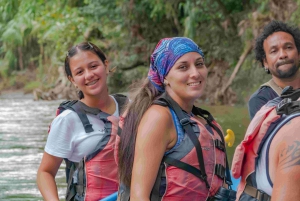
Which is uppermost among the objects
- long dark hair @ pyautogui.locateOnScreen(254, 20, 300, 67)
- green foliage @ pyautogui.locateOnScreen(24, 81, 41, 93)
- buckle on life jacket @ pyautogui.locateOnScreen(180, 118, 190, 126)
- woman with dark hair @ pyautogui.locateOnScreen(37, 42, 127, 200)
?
long dark hair @ pyautogui.locateOnScreen(254, 20, 300, 67)

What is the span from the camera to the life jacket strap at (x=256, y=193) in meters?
1.89

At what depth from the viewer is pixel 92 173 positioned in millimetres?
3234

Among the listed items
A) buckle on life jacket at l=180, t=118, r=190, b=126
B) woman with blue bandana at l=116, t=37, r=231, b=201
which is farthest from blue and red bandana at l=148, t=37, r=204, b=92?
buckle on life jacket at l=180, t=118, r=190, b=126

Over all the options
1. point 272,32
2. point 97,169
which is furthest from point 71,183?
point 272,32

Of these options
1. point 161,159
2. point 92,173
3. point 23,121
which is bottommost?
point 23,121

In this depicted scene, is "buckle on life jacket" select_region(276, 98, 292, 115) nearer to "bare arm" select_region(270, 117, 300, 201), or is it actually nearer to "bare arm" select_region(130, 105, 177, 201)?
"bare arm" select_region(270, 117, 300, 201)

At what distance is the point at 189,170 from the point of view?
2.38 meters

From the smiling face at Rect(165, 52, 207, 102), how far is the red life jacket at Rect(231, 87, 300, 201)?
53 centimetres

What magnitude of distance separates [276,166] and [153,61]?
0.92m

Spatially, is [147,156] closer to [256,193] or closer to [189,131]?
[189,131]

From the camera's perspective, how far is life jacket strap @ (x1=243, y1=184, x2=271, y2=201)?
1890 millimetres

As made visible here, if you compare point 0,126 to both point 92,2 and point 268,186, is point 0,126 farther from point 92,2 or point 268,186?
point 268,186

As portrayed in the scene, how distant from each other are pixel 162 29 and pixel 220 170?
65.7ft

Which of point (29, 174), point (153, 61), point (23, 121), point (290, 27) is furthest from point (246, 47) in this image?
point (153, 61)
